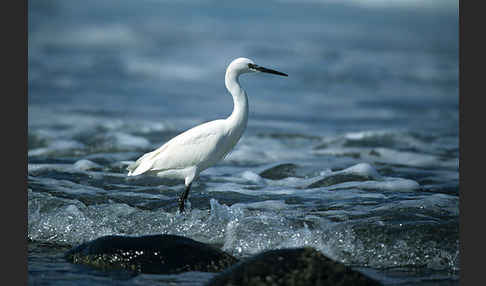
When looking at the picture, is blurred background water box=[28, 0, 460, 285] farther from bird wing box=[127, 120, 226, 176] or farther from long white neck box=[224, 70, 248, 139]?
long white neck box=[224, 70, 248, 139]

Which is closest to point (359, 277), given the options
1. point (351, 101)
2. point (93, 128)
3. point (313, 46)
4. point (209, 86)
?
point (93, 128)

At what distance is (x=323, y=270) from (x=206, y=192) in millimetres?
3692

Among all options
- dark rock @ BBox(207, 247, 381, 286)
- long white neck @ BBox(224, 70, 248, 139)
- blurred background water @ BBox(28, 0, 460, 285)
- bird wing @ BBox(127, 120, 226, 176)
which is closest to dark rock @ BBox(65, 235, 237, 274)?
blurred background water @ BBox(28, 0, 460, 285)

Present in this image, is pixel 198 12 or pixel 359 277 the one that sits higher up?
pixel 198 12

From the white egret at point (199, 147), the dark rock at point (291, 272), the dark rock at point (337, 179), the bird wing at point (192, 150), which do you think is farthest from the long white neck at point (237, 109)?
the dark rock at point (291, 272)

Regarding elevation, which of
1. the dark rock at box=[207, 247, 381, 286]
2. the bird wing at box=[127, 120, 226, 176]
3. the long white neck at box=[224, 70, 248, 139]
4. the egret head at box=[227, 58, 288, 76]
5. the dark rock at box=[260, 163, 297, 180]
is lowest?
the dark rock at box=[260, 163, 297, 180]

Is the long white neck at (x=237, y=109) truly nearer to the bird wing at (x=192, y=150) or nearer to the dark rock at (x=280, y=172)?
the bird wing at (x=192, y=150)

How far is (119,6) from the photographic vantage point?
3978cm

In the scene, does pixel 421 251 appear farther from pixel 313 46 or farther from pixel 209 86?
pixel 313 46

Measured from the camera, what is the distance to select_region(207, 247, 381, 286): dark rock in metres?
4.11

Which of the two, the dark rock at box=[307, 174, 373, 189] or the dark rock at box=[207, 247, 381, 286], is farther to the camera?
the dark rock at box=[307, 174, 373, 189]

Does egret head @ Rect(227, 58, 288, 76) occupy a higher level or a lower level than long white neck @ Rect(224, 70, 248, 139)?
higher

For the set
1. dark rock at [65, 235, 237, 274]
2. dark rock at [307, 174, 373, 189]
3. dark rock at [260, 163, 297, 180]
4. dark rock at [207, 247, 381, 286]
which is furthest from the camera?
dark rock at [260, 163, 297, 180]

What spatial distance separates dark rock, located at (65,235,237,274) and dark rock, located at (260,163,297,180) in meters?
3.67
